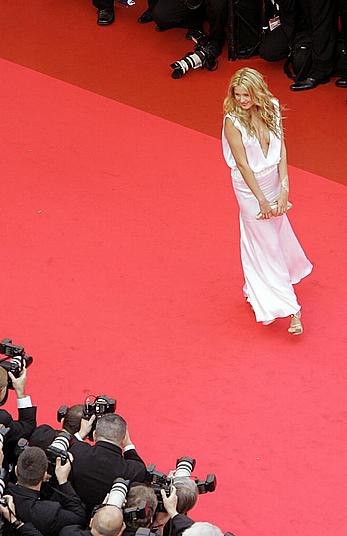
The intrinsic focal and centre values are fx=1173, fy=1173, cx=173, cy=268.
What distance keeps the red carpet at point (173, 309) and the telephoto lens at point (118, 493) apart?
3.70 ft

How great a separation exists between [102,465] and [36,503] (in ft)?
1.23

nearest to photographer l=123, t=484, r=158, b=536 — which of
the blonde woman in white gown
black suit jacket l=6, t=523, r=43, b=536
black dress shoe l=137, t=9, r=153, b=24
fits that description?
black suit jacket l=6, t=523, r=43, b=536

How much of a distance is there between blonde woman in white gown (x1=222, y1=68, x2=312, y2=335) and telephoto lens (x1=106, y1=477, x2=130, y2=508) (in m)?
2.21

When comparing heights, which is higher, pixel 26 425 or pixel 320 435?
pixel 26 425

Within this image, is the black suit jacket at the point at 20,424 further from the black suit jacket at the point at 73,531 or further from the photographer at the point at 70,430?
the black suit jacket at the point at 73,531

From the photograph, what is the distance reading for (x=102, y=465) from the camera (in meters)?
5.45

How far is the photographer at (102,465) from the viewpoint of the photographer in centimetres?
545

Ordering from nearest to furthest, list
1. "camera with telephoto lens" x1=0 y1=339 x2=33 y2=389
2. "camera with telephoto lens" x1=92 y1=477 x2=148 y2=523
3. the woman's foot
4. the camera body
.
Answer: "camera with telephoto lens" x1=92 y1=477 x2=148 y2=523, the camera body, "camera with telephoto lens" x1=0 y1=339 x2=33 y2=389, the woman's foot

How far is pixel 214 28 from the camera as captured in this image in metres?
9.91

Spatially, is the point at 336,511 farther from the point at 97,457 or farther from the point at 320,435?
the point at 97,457

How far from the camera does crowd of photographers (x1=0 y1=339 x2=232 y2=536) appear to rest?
504cm

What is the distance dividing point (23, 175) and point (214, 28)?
7.52ft

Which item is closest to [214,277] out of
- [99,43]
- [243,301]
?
[243,301]

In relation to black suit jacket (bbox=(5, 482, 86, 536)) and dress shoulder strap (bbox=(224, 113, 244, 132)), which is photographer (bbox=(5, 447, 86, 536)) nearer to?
black suit jacket (bbox=(5, 482, 86, 536))
